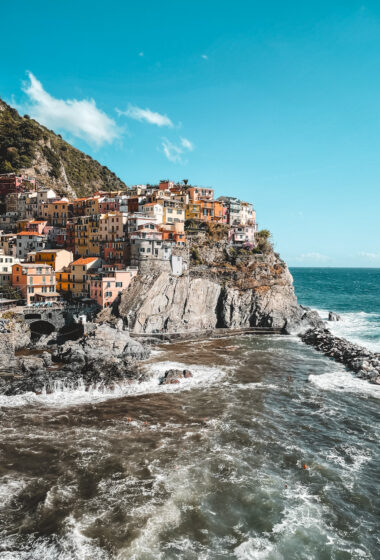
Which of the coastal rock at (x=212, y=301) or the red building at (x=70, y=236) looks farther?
the red building at (x=70, y=236)

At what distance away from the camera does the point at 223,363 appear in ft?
170

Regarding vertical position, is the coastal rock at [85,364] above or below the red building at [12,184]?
below

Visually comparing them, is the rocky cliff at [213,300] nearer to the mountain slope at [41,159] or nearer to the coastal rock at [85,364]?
the coastal rock at [85,364]

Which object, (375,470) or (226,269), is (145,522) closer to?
(375,470)

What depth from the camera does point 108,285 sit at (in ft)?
221

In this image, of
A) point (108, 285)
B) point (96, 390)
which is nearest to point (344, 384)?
point (96, 390)

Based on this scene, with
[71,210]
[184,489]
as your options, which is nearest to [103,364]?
[184,489]

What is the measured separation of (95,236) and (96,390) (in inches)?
2024

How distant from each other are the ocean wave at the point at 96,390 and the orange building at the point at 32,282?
29006 mm

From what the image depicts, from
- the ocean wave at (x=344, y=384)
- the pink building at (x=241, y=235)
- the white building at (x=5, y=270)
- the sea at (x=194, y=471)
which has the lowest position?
the sea at (x=194, y=471)

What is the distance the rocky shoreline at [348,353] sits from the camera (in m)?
47.4

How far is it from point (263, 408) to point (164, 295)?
35.7 meters

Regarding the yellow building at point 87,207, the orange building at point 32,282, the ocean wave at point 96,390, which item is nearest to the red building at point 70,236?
the yellow building at point 87,207

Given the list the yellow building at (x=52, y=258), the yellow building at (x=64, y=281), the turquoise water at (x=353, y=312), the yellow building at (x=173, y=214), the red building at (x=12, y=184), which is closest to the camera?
the turquoise water at (x=353, y=312)
